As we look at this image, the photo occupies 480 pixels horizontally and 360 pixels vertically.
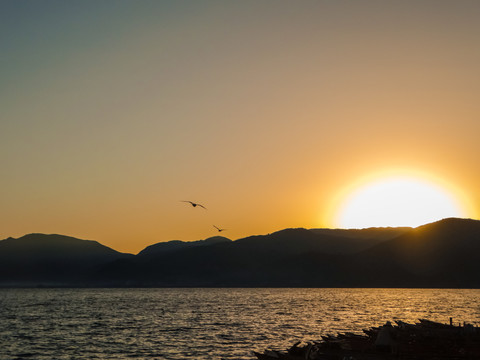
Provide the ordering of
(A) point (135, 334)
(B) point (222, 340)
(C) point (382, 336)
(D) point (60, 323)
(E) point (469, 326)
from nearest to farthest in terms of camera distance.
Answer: (C) point (382, 336)
(E) point (469, 326)
(B) point (222, 340)
(A) point (135, 334)
(D) point (60, 323)

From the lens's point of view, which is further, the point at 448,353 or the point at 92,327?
the point at 92,327

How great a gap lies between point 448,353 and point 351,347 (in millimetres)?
9087

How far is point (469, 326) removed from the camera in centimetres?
5884

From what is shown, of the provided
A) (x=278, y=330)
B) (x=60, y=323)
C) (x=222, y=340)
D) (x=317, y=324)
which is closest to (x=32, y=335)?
(x=60, y=323)

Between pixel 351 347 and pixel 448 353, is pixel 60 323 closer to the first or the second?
pixel 351 347

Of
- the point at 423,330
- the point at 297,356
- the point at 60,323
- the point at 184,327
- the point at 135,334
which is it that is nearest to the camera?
the point at 297,356

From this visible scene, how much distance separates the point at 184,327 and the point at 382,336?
176 ft

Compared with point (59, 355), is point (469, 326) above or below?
above

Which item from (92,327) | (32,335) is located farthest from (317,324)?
(32,335)

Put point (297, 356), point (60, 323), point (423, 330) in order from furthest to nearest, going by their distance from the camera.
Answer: point (60, 323)
point (423, 330)
point (297, 356)

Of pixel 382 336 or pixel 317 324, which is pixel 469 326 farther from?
pixel 317 324

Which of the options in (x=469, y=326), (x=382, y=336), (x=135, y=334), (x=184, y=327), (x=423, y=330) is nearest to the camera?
(x=382, y=336)

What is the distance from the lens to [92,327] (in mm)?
100312

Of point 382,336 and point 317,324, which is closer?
point 382,336
